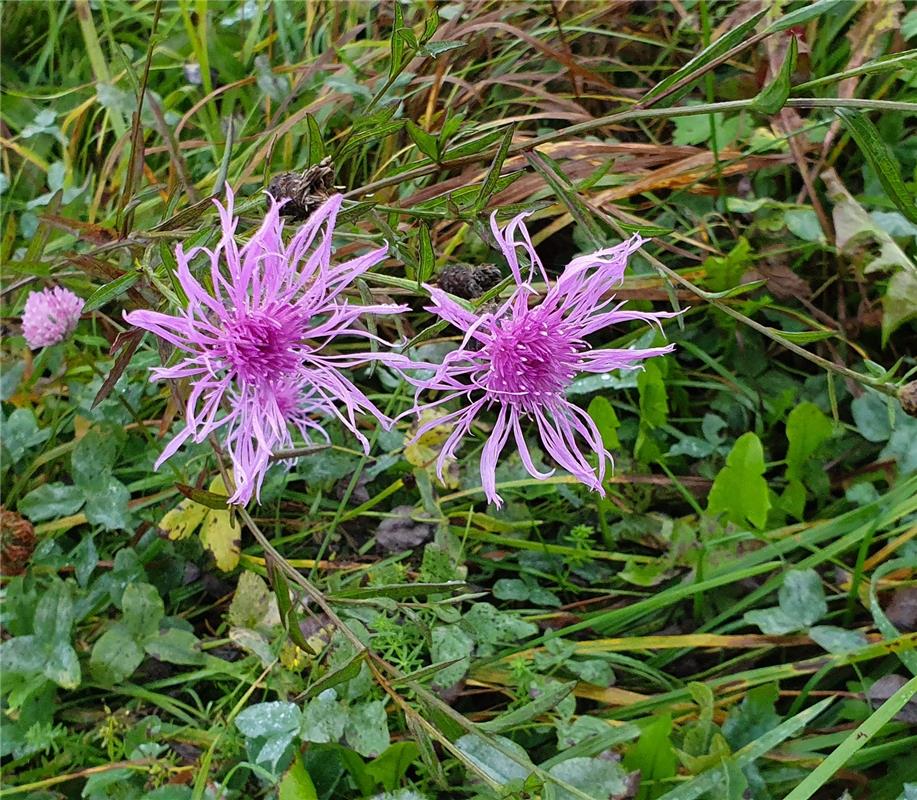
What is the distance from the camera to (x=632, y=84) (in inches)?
55.9

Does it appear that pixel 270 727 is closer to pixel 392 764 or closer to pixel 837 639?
pixel 392 764

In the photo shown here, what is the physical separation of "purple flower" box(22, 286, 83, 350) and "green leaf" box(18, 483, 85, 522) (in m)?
0.19

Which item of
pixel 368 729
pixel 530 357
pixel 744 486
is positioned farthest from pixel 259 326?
pixel 744 486

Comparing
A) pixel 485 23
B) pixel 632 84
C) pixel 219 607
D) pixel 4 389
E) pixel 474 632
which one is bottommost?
pixel 219 607

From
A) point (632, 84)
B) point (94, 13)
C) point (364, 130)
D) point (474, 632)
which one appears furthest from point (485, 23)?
point (474, 632)

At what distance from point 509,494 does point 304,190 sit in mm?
578

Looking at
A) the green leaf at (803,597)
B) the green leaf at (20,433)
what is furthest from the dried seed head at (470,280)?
the green leaf at (20,433)

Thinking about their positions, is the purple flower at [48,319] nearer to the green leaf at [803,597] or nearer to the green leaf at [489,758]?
the green leaf at [489,758]

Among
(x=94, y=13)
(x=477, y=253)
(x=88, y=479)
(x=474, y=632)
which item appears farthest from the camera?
(x=94, y=13)

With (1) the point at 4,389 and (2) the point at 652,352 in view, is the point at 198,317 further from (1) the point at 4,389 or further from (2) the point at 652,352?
(1) the point at 4,389

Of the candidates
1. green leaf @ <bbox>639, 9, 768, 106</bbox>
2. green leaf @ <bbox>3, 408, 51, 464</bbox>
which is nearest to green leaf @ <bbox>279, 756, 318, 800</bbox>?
green leaf @ <bbox>3, 408, 51, 464</bbox>

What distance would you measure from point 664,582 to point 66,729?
0.76 m

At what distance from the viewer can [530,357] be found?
2.22 ft

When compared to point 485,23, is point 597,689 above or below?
below
